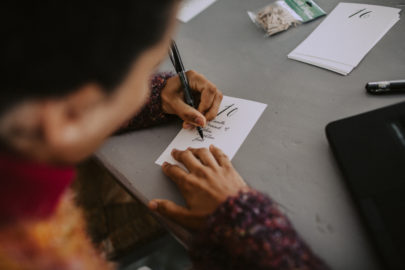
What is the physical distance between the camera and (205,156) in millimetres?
571

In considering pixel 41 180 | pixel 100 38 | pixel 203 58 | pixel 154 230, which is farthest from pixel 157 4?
pixel 154 230

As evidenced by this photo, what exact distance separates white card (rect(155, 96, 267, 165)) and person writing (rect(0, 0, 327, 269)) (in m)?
0.08

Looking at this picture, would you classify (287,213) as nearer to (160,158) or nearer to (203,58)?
(160,158)

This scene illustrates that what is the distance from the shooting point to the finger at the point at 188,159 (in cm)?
56

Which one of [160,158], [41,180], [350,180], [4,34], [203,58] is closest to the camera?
[4,34]

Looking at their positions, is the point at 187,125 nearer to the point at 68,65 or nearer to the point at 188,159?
the point at 188,159

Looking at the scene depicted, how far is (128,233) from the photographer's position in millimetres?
840

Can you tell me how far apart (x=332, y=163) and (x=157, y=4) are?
16.8 inches

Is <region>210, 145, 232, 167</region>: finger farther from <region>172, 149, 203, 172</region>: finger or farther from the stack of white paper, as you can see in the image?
the stack of white paper

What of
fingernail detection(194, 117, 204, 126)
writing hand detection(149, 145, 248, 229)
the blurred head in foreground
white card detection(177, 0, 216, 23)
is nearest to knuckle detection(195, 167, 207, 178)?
writing hand detection(149, 145, 248, 229)

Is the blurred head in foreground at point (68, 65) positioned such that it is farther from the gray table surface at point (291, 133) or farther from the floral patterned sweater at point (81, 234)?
the gray table surface at point (291, 133)

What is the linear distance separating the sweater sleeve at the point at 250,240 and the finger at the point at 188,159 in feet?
0.40

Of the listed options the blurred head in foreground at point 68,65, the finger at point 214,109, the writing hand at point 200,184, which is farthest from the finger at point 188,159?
the blurred head in foreground at point 68,65

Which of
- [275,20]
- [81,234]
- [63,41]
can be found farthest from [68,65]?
[275,20]
